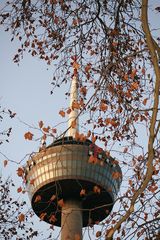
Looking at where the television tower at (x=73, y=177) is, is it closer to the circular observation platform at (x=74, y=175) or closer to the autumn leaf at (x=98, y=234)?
the circular observation platform at (x=74, y=175)

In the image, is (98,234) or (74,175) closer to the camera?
(98,234)

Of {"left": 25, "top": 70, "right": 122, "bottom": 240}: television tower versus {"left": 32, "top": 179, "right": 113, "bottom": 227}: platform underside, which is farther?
{"left": 32, "top": 179, "right": 113, "bottom": 227}: platform underside

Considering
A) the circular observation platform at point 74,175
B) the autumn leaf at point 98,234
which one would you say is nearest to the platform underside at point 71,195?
the circular observation platform at point 74,175

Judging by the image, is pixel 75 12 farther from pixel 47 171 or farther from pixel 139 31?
pixel 47 171

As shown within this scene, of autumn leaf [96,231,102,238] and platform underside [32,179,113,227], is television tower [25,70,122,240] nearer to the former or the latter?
platform underside [32,179,113,227]

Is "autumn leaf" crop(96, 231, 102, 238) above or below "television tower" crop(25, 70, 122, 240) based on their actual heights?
below

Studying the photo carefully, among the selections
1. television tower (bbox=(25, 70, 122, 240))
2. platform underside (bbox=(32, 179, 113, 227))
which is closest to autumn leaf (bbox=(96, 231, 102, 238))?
television tower (bbox=(25, 70, 122, 240))

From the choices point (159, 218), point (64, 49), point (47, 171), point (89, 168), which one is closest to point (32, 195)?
point (47, 171)

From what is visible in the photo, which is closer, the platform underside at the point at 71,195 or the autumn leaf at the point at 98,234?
the autumn leaf at the point at 98,234

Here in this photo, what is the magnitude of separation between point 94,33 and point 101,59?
1171mm

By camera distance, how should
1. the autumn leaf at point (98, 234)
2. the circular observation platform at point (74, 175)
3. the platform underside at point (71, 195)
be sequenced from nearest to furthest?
the autumn leaf at point (98, 234), the circular observation platform at point (74, 175), the platform underside at point (71, 195)

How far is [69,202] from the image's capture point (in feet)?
164

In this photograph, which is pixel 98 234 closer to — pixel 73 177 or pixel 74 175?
pixel 74 175

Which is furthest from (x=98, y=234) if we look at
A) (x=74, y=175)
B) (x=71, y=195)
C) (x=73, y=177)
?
(x=71, y=195)
